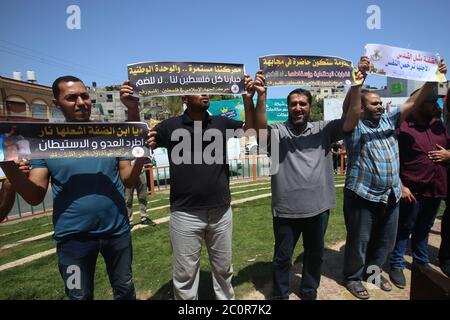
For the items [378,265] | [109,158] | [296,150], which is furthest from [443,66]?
[109,158]

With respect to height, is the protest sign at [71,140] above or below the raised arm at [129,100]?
below

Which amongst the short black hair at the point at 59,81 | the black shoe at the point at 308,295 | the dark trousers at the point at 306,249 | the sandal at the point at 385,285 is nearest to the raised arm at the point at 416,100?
the dark trousers at the point at 306,249

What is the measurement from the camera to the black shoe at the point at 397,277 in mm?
3398

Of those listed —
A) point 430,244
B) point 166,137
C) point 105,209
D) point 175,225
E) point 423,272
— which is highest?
point 166,137

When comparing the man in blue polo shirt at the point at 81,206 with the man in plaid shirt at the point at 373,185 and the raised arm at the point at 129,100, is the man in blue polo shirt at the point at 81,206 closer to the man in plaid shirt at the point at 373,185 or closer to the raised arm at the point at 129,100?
the raised arm at the point at 129,100

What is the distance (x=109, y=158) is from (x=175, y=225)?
2.70ft

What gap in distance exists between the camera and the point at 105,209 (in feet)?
7.57

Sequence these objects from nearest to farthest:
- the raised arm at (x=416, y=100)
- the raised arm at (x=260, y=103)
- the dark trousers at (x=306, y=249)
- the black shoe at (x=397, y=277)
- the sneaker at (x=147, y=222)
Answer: the raised arm at (x=260, y=103), the dark trousers at (x=306, y=249), the raised arm at (x=416, y=100), the black shoe at (x=397, y=277), the sneaker at (x=147, y=222)

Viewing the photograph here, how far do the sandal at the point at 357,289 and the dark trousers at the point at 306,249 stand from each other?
459 millimetres

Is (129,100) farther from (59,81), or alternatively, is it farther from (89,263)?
(89,263)

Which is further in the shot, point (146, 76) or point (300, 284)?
point (300, 284)

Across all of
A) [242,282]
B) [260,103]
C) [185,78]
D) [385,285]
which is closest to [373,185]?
[385,285]

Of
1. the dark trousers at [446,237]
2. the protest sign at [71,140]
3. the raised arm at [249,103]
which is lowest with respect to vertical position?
the dark trousers at [446,237]
